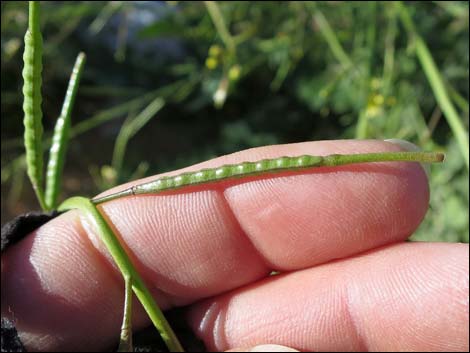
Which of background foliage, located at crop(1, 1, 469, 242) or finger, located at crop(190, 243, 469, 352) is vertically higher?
background foliage, located at crop(1, 1, 469, 242)

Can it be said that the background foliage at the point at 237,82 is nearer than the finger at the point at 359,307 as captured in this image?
No

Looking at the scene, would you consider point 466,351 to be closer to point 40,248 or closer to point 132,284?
point 132,284

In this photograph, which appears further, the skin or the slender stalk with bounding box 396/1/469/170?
the slender stalk with bounding box 396/1/469/170

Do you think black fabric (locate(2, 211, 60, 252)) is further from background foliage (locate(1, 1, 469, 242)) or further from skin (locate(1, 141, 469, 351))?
background foliage (locate(1, 1, 469, 242))

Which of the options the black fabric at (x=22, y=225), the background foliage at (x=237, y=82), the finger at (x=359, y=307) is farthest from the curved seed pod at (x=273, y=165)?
the background foliage at (x=237, y=82)

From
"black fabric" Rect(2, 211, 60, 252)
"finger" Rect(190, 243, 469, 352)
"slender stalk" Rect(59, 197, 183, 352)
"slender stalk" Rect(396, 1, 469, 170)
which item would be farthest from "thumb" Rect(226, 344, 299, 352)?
"slender stalk" Rect(396, 1, 469, 170)

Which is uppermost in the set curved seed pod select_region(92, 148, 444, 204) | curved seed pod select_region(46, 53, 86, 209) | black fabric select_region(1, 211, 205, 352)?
curved seed pod select_region(46, 53, 86, 209)

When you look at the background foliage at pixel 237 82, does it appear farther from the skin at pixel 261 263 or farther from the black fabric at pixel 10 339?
the black fabric at pixel 10 339
